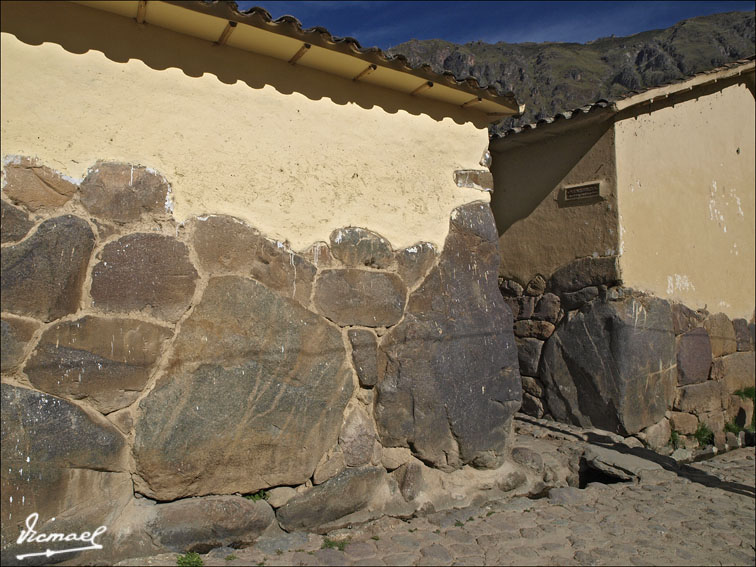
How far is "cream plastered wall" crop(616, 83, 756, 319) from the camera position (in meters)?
6.48

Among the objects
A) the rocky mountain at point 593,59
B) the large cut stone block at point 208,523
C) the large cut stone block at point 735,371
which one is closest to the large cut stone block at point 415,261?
the large cut stone block at point 208,523

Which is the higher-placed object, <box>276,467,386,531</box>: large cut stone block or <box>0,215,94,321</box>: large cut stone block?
<box>0,215,94,321</box>: large cut stone block

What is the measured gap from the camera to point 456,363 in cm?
456

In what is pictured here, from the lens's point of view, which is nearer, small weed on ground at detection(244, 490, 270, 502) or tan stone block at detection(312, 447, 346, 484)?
small weed on ground at detection(244, 490, 270, 502)

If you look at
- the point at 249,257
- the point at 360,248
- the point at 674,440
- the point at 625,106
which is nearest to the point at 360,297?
the point at 360,248

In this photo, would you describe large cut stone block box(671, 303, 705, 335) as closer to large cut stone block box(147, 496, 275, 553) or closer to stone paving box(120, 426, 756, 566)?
stone paving box(120, 426, 756, 566)

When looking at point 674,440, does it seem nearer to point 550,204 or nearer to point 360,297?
point 550,204

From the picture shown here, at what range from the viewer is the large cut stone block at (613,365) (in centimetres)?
624

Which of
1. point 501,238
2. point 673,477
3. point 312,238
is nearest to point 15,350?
point 312,238

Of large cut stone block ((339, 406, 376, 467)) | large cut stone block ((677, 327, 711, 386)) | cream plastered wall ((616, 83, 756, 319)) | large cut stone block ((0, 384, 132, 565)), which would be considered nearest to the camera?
large cut stone block ((0, 384, 132, 565))

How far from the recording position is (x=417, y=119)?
4.61 m

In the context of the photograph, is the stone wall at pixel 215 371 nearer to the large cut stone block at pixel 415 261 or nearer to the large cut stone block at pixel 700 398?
the large cut stone block at pixel 415 261

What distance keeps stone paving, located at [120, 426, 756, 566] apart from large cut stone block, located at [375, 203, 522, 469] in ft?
1.64

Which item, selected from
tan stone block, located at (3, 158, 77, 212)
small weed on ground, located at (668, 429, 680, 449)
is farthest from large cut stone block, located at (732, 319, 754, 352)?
tan stone block, located at (3, 158, 77, 212)
